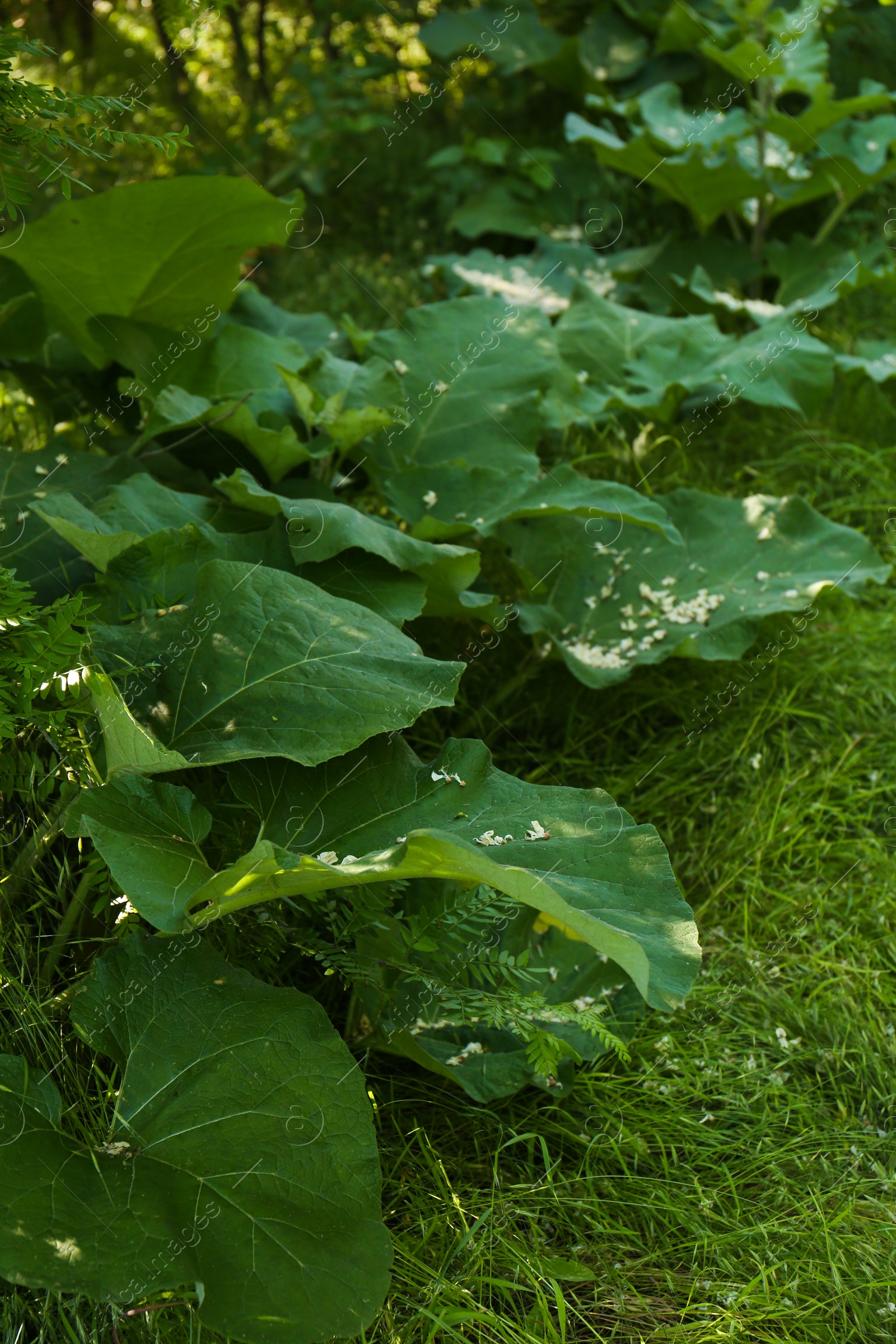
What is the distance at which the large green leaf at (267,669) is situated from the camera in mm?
1536

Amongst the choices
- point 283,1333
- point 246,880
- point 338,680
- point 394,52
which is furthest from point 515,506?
point 394,52

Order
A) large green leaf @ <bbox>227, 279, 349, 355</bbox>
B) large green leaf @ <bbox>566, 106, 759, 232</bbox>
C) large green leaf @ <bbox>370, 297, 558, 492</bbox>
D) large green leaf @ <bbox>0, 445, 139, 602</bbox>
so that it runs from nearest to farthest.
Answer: large green leaf @ <bbox>0, 445, 139, 602</bbox> < large green leaf @ <bbox>370, 297, 558, 492</bbox> < large green leaf @ <bbox>227, 279, 349, 355</bbox> < large green leaf @ <bbox>566, 106, 759, 232</bbox>

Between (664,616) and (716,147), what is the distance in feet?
5.11

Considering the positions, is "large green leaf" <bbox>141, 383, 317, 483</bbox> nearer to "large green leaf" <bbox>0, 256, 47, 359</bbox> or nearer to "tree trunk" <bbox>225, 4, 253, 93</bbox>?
"large green leaf" <bbox>0, 256, 47, 359</bbox>

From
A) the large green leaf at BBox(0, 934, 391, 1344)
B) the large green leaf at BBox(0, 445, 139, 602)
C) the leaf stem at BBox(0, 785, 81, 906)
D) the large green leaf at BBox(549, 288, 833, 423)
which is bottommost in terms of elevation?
the large green leaf at BBox(549, 288, 833, 423)

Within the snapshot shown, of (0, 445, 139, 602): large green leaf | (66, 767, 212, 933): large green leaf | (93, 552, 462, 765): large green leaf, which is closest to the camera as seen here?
(66, 767, 212, 933): large green leaf

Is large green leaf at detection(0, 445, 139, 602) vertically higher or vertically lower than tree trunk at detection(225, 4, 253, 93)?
lower

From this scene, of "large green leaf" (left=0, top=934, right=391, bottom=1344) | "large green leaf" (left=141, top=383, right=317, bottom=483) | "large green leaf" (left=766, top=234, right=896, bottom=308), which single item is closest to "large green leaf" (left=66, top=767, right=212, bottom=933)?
"large green leaf" (left=0, top=934, right=391, bottom=1344)

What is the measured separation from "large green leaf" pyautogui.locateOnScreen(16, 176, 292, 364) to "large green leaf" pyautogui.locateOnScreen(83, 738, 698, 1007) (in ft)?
4.15

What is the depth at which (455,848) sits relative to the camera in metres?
1.23

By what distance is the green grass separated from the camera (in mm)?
1387

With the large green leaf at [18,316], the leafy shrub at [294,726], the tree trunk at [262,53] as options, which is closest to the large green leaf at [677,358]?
the leafy shrub at [294,726]

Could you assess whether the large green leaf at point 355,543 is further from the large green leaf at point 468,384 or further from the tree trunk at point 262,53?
the tree trunk at point 262,53

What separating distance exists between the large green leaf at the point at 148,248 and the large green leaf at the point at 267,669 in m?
0.98
